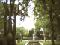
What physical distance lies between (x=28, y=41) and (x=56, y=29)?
2.77ft

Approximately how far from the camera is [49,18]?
15.6 feet

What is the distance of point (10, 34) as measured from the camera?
→ 14.9 feet

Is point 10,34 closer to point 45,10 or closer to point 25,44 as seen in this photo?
point 25,44

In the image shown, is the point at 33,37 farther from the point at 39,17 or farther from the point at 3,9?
the point at 3,9

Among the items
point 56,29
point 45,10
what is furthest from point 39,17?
point 56,29

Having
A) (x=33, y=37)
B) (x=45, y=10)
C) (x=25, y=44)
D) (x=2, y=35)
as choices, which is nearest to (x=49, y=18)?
(x=45, y=10)

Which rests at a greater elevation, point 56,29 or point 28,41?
point 56,29

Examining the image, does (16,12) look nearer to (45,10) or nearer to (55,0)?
(45,10)

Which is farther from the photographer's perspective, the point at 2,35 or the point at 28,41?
the point at 28,41

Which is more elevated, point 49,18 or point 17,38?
point 49,18

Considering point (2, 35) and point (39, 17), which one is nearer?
point (2, 35)

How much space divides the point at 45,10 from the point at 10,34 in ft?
3.81

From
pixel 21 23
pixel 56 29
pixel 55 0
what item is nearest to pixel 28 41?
pixel 21 23

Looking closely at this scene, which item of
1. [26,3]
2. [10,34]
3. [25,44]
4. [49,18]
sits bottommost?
[25,44]
